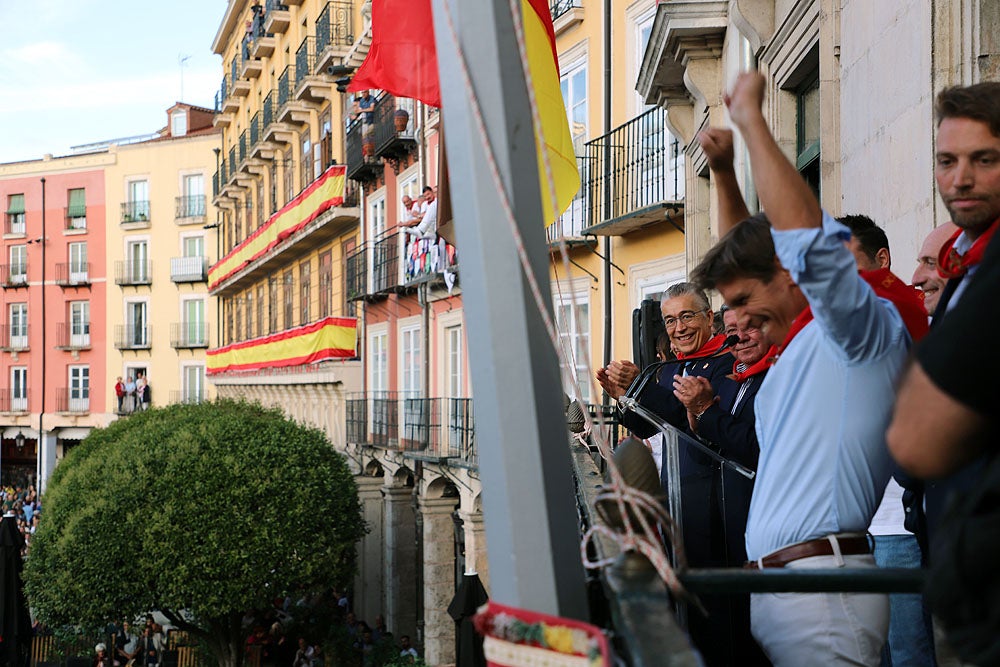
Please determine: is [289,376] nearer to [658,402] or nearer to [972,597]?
[658,402]

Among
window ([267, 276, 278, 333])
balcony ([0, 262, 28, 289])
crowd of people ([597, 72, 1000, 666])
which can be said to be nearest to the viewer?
crowd of people ([597, 72, 1000, 666])

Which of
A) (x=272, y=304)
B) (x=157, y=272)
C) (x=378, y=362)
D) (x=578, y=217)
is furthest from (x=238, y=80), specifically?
(x=578, y=217)

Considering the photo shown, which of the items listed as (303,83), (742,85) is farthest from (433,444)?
(742,85)

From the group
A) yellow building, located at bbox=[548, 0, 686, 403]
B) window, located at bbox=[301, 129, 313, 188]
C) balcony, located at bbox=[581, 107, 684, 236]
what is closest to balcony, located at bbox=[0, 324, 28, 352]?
window, located at bbox=[301, 129, 313, 188]

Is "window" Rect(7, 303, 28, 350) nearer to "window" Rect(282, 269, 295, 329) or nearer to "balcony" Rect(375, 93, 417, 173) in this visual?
"window" Rect(282, 269, 295, 329)

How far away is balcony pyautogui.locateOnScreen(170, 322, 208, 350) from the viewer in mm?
50062

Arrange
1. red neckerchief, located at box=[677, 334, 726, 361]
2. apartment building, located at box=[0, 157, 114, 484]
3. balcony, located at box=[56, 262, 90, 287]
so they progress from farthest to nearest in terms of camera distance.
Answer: balcony, located at box=[56, 262, 90, 287]
apartment building, located at box=[0, 157, 114, 484]
red neckerchief, located at box=[677, 334, 726, 361]

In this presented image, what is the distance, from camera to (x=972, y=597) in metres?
1.39

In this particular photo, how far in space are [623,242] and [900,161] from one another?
1026 centimetres

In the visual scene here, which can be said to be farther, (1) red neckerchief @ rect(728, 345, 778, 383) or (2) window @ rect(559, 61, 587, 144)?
(2) window @ rect(559, 61, 587, 144)

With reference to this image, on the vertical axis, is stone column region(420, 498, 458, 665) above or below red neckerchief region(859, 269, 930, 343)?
below

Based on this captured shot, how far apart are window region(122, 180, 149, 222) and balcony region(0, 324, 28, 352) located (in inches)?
271

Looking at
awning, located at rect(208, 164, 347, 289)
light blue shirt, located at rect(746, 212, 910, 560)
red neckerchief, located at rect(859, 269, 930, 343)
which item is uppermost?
awning, located at rect(208, 164, 347, 289)

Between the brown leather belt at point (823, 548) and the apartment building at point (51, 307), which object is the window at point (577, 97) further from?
the apartment building at point (51, 307)
